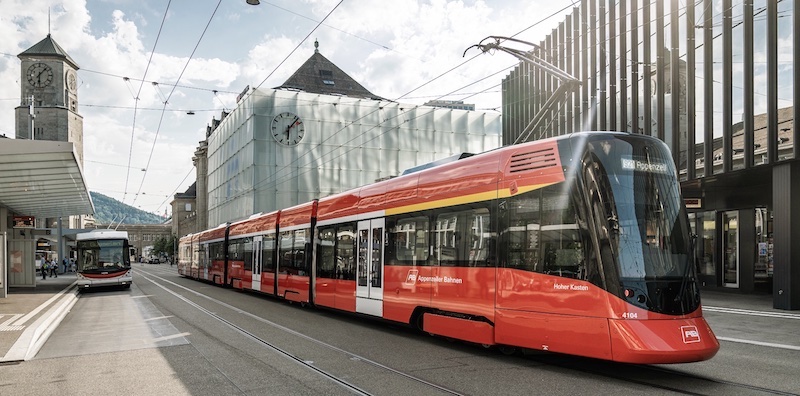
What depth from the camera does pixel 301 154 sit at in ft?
153

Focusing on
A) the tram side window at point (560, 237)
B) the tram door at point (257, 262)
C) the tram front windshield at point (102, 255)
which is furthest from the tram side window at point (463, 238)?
the tram front windshield at point (102, 255)

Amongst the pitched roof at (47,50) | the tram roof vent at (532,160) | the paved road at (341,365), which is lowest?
the paved road at (341,365)

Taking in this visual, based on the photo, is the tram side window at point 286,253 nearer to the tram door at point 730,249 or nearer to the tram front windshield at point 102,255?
the tram front windshield at point 102,255

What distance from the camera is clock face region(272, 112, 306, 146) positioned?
46250 millimetres

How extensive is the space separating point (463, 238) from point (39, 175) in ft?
47.5

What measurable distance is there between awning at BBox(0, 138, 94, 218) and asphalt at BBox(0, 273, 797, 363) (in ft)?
12.2

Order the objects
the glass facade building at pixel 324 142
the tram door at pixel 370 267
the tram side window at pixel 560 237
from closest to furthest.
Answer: the tram side window at pixel 560 237
the tram door at pixel 370 267
the glass facade building at pixel 324 142

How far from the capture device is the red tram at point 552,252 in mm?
7289

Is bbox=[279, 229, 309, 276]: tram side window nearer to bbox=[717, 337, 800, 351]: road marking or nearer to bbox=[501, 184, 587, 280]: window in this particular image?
bbox=[501, 184, 587, 280]: window

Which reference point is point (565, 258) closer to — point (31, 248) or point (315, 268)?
point (315, 268)

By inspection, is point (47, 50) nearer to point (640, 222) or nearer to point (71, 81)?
point (71, 81)

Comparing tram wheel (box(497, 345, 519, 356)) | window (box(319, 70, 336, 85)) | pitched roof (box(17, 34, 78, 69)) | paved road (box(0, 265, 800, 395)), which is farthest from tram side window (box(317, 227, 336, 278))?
pitched roof (box(17, 34, 78, 69))

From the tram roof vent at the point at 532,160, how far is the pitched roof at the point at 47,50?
9342cm

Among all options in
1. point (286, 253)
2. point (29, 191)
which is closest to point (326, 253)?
point (286, 253)
